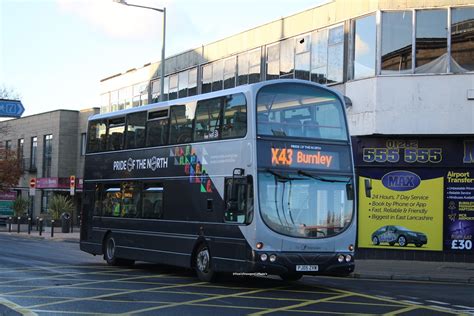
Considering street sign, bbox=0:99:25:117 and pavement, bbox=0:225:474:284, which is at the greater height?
street sign, bbox=0:99:25:117

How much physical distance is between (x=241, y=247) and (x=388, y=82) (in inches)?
434

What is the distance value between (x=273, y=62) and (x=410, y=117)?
7.12 meters

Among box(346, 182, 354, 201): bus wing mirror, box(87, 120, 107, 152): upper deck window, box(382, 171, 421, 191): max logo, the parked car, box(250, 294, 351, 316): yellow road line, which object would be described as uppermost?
box(87, 120, 107, 152): upper deck window

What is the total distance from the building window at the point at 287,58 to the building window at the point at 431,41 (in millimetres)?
5518

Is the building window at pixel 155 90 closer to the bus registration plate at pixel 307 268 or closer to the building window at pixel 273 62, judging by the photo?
the building window at pixel 273 62

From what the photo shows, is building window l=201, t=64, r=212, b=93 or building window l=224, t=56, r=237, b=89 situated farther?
building window l=201, t=64, r=212, b=93

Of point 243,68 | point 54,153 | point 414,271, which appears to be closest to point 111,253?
point 414,271

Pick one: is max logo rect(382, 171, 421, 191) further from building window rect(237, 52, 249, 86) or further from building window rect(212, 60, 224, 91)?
building window rect(212, 60, 224, 91)

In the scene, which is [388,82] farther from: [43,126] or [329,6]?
[43,126]

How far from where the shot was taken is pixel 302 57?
82.3 ft

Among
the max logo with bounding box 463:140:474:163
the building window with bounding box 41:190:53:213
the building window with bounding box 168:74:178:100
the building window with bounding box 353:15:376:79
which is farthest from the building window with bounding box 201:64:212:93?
the building window with bounding box 41:190:53:213

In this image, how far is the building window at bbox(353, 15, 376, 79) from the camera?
2223cm

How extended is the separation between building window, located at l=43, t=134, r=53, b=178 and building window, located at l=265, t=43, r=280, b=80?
30.8m

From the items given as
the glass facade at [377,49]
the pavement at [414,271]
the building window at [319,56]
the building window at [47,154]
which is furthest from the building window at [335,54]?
the building window at [47,154]
